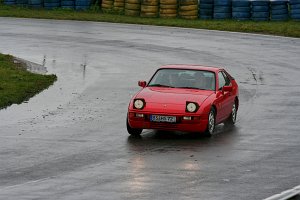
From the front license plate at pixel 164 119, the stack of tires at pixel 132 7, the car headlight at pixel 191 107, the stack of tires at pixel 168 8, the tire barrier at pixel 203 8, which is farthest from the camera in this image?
the stack of tires at pixel 132 7

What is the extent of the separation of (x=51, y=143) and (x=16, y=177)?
375cm

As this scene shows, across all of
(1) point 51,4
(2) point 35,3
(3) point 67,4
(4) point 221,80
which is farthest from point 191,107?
(2) point 35,3

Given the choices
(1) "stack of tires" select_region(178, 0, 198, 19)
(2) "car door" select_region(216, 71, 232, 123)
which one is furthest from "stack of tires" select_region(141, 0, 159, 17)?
(2) "car door" select_region(216, 71, 232, 123)

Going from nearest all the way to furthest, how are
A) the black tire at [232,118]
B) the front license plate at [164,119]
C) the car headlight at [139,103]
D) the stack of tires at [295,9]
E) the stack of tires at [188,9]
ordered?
the front license plate at [164,119], the car headlight at [139,103], the black tire at [232,118], the stack of tires at [295,9], the stack of tires at [188,9]

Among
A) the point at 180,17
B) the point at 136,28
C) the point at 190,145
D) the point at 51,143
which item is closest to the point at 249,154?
the point at 190,145

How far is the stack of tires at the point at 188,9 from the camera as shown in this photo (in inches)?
1889

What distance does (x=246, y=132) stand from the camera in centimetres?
2009

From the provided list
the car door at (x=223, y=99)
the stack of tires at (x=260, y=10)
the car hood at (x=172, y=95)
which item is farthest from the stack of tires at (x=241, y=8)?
the car hood at (x=172, y=95)

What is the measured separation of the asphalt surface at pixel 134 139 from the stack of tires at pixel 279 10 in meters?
7.63

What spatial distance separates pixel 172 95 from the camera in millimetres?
19297

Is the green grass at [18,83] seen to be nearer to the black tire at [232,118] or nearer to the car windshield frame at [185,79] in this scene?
the car windshield frame at [185,79]

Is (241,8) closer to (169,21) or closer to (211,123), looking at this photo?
(169,21)

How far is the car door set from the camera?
19.9 metres

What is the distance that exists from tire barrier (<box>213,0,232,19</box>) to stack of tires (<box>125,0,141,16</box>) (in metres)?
4.37
